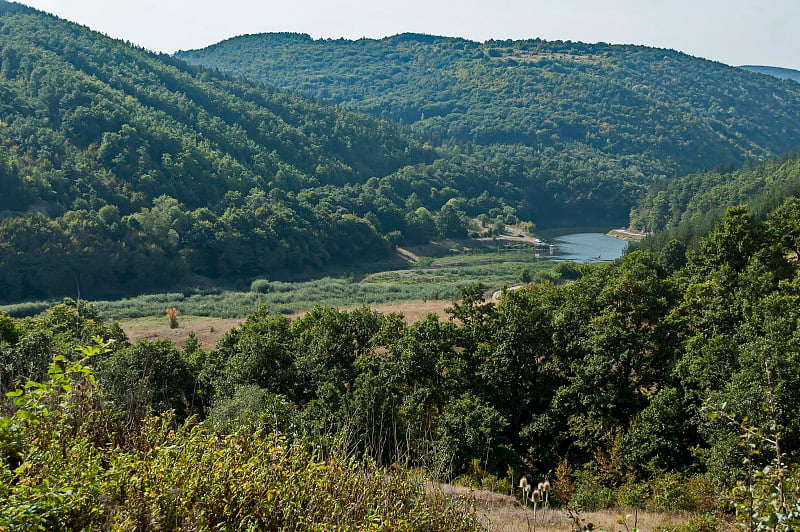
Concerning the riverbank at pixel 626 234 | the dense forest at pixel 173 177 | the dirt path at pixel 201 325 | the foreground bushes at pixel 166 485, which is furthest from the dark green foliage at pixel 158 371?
the riverbank at pixel 626 234

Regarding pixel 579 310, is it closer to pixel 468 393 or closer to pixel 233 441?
pixel 468 393

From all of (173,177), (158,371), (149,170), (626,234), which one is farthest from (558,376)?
(626,234)

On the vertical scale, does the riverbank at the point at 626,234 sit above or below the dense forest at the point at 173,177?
below

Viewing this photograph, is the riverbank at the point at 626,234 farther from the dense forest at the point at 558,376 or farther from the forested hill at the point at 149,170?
the dense forest at the point at 558,376

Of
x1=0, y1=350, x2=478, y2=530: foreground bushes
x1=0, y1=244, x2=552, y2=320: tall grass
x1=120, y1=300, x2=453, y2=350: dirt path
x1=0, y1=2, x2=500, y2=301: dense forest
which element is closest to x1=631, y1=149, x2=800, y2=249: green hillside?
x1=0, y1=244, x2=552, y2=320: tall grass

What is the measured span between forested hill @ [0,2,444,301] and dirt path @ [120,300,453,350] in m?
25.9

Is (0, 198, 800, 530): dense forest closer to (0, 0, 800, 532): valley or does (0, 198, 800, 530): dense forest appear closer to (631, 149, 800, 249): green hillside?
(0, 0, 800, 532): valley

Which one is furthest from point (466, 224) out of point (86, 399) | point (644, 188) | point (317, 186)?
point (86, 399)

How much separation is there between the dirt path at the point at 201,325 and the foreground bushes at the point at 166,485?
37.5 metres

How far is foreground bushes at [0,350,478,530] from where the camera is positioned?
5.81m

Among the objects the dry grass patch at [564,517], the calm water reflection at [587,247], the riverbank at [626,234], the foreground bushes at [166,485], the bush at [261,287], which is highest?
the foreground bushes at [166,485]

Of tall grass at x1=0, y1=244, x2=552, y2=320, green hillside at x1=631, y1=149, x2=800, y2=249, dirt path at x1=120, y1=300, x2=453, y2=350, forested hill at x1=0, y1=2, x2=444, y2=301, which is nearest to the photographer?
Result: dirt path at x1=120, y1=300, x2=453, y2=350

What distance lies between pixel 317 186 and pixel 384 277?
46.0 metres

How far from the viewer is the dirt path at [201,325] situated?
50.0m
